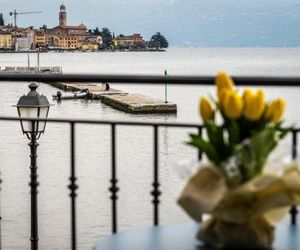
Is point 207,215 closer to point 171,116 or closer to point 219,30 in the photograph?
point 171,116

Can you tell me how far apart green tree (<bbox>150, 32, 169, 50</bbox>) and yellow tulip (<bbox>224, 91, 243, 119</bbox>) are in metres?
142

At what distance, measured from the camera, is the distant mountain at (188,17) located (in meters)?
142

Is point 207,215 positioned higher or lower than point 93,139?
higher

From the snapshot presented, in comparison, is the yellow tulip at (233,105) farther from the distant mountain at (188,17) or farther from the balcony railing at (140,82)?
the distant mountain at (188,17)

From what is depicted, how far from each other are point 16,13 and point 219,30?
4311cm

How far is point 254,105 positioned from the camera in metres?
1.75

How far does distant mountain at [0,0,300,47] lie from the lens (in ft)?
467

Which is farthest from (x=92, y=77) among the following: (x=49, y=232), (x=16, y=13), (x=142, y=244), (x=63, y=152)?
(x=16, y=13)

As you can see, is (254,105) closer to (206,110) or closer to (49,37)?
(206,110)

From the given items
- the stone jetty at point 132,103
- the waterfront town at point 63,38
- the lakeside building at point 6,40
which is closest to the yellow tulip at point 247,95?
the stone jetty at point 132,103

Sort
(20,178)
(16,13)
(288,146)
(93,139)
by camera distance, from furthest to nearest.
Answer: (16,13)
(93,139)
(20,178)
(288,146)

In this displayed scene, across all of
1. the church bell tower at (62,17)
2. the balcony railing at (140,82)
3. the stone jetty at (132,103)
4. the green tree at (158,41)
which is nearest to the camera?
the balcony railing at (140,82)

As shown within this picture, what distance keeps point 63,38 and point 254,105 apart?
124228 mm

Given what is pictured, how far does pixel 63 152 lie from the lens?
41.6 m
